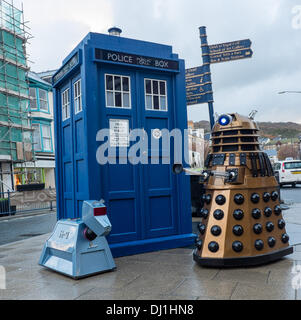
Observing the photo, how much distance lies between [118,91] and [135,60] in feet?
1.97

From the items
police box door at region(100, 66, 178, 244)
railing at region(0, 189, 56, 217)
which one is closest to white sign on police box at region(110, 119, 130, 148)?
police box door at region(100, 66, 178, 244)

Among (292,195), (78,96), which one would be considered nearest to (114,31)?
(78,96)

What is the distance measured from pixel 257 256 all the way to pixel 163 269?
4.11 feet

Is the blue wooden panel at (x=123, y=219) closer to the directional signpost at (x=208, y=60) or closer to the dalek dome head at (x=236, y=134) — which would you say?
the dalek dome head at (x=236, y=134)

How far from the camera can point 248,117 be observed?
4.82 meters

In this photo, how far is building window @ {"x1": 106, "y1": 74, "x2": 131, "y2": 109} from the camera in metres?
5.50

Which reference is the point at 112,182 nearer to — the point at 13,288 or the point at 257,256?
the point at 13,288

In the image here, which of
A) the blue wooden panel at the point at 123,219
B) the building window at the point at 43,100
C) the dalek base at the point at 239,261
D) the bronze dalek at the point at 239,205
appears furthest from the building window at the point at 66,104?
the building window at the point at 43,100

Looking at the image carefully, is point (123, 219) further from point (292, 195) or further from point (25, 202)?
point (292, 195)

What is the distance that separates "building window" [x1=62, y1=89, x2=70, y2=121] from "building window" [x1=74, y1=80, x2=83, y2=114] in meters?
0.39
